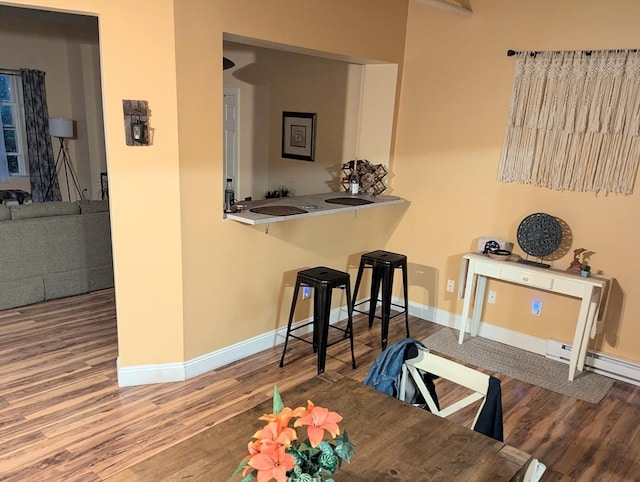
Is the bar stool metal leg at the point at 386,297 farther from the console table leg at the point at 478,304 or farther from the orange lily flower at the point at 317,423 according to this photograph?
the orange lily flower at the point at 317,423

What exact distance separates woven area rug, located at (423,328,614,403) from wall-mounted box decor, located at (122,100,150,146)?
263 centimetres

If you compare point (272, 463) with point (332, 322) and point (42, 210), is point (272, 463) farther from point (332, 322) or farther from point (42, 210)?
point (42, 210)

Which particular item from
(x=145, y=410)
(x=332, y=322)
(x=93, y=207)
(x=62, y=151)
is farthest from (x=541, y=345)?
(x=62, y=151)

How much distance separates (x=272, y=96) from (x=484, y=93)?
2.61 meters

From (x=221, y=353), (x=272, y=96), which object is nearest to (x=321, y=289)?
(x=221, y=353)

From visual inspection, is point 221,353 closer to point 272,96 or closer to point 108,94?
point 108,94

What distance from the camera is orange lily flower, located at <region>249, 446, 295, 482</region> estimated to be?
0.99 m

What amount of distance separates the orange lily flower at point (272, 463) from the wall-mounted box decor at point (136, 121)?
218 centimetres

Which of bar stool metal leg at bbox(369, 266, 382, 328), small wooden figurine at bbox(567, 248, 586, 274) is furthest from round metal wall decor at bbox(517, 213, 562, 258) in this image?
bar stool metal leg at bbox(369, 266, 382, 328)

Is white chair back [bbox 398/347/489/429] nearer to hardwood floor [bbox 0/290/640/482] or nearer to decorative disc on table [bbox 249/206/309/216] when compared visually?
hardwood floor [bbox 0/290/640/482]

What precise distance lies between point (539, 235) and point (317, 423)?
3.03 metres

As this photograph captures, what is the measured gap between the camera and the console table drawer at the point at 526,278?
3.45 meters

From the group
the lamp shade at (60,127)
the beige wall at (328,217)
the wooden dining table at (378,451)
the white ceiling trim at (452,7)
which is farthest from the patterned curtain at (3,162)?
the wooden dining table at (378,451)

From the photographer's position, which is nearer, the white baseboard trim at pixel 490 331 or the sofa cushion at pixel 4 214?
the white baseboard trim at pixel 490 331
